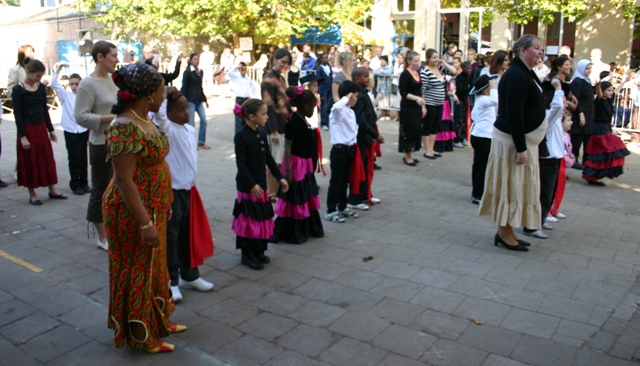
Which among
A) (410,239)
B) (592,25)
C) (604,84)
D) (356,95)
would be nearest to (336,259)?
(410,239)

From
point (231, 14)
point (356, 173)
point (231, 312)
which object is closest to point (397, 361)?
point (231, 312)

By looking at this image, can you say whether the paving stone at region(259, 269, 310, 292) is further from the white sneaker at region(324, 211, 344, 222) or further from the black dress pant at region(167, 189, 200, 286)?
the white sneaker at region(324, 211, 344, 222)

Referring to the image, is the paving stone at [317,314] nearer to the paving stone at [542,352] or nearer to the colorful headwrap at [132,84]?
the paving stone at [542,352]

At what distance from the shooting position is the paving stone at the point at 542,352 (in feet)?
12.3

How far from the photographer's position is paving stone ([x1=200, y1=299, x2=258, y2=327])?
4377 mm

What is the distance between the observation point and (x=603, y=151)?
332 inches

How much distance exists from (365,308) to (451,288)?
860mm

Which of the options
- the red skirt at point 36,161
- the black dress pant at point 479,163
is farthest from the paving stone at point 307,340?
the red skirt at point 36,161

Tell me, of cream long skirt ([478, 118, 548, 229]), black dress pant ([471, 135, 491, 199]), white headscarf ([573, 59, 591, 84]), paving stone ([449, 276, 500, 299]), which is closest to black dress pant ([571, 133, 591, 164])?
white headscarf ([573, 59, 591, 84])

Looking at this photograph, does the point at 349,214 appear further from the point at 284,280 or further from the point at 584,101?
the point at 584,101

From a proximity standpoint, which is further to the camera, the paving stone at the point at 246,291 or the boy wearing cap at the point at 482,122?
the boy wearing cap at the point at 482,122

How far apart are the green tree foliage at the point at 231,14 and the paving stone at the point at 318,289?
64.6 feet

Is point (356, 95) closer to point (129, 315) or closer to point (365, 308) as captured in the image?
point (365, 308)

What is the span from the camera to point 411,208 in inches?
295
